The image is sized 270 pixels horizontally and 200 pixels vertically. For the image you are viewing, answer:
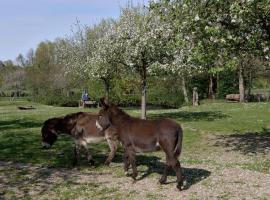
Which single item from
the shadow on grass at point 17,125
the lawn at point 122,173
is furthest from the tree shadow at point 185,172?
the shadow on grass at point 17,125

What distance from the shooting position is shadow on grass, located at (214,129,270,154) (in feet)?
62.0

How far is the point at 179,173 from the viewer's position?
10750mm

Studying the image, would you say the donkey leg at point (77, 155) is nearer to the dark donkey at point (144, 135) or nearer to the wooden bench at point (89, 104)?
the dark donkey at point (144, 135)

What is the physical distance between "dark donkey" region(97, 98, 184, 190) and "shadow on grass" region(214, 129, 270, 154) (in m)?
8.26

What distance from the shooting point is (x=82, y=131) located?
14164 millimetres

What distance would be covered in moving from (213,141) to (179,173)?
11248 millimetres

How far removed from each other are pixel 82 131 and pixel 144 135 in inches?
138

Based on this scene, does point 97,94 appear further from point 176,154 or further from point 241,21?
point 176,154

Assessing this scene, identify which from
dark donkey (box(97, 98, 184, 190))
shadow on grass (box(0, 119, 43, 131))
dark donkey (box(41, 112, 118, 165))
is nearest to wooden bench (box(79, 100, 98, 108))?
shadow on grass (box(0, 119, 43, 131))

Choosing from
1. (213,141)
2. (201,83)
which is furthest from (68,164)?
(201,83)

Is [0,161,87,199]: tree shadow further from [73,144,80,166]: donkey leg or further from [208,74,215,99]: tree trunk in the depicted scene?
[208,74,215,99]: tree trunk

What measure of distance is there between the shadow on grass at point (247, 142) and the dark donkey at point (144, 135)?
8257 millimetres

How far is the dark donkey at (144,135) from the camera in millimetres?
10781

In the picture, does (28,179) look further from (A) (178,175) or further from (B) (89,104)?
(B) (89,104)
